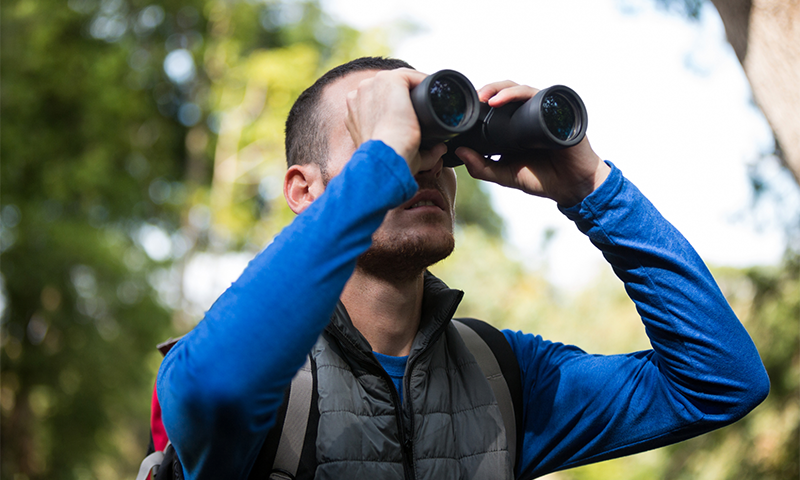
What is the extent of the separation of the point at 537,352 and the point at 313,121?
2.97 ft

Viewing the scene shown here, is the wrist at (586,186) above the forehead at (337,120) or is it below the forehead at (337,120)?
below

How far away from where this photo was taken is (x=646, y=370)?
1.63 meters

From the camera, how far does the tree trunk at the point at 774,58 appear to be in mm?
1362

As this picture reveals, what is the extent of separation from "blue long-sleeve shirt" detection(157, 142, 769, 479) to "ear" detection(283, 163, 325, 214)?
0.57 m

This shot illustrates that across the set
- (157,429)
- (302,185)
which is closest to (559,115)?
(302,185)

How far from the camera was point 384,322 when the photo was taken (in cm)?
160

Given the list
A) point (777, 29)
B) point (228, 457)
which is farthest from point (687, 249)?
point (228, 457)

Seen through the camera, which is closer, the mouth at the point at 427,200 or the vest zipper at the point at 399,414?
the vest zipper at the point at 399,414

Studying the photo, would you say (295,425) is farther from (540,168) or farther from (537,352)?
(540,168)

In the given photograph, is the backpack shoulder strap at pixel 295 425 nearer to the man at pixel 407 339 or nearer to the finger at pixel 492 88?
the man at pixel 407 339

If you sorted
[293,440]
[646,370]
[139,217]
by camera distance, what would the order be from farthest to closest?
[139,217], [646,370], [293,440]

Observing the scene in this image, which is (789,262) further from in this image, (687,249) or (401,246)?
(401,246)

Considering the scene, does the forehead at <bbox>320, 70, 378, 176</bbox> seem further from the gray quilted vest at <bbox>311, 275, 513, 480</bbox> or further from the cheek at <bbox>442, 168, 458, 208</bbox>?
the gray quilted vest at <bbox>311, 275, 513, 480</bbox>

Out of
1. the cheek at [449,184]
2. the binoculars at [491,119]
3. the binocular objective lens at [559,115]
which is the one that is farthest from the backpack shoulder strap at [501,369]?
the binocular objective lens at [559,115]
